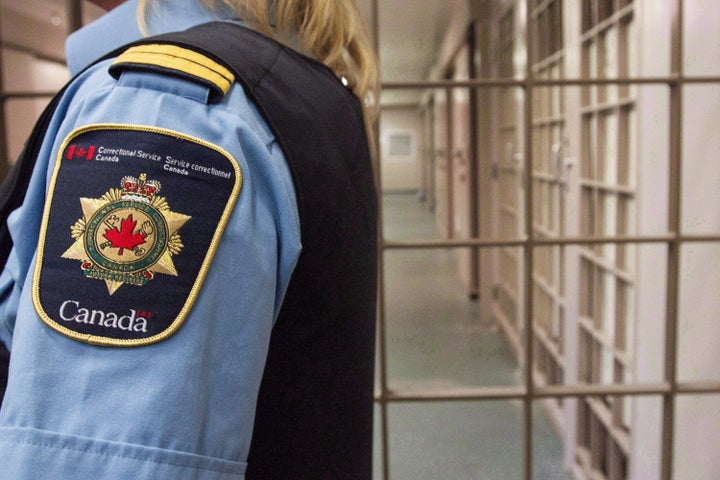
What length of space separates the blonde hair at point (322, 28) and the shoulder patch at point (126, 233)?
178 millimetres

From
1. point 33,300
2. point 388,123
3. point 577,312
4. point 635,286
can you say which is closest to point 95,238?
point 33,300

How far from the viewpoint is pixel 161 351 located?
0.38 metres

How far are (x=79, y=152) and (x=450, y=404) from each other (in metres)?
3.07

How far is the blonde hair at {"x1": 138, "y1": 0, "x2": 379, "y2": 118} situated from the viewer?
0.55 meters

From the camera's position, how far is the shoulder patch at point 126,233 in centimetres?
39

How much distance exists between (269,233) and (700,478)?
53.6 inches

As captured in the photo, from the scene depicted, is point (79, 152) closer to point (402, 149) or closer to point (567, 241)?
point (567, 241)

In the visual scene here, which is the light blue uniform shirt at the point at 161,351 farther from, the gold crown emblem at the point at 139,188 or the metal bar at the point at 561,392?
the metal bar at the point at 561,392

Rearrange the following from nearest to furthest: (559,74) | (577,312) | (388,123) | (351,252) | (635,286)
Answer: (351,252), (635,286), (577,312), (559,74), (388,123)

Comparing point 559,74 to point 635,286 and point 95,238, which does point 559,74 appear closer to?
point 635,286

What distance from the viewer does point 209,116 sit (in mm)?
430

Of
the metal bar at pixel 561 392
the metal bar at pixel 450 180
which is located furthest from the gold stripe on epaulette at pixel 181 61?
the metal bar at pixel 450 180

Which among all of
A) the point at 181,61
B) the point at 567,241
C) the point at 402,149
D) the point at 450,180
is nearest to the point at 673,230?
the point at 567,241

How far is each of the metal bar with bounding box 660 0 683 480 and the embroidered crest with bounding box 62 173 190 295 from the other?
0.90 meters
